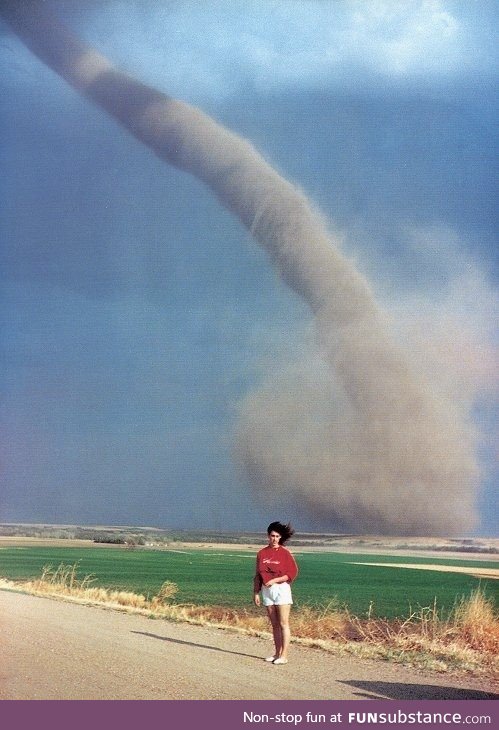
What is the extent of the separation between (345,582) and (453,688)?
19.7 ft

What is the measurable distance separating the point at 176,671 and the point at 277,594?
128cm

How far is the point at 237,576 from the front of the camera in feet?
43.8

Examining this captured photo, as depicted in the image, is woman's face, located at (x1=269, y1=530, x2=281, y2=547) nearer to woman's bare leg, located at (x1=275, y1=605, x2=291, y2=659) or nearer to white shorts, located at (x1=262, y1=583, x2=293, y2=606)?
white shorts, located at (x1=262, y1=583, x2=293, y2=606)

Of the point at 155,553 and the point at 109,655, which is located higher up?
the point at 155,553

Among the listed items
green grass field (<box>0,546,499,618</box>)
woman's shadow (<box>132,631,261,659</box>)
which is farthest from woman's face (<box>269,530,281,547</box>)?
green grass field (<box>0,546,499,618</box>)

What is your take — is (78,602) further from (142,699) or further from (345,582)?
(142,699)

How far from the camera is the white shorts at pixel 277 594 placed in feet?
27.1

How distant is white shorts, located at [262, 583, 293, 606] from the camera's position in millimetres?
8266

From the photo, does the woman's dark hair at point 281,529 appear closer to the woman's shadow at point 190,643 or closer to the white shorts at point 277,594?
the white shorts at point 277,594

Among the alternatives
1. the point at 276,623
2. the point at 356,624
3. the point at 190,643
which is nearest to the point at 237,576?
the point at 356,624

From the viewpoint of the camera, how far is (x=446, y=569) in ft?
44.0

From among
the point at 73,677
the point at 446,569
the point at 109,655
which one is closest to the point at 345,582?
the point at 446,569

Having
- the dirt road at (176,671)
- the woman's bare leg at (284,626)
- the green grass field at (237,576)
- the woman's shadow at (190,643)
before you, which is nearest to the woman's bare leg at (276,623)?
the woman's bare leg at (284,626)

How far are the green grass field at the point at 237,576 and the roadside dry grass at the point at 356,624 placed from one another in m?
0.16
